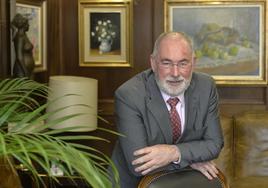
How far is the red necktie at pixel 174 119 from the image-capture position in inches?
99.2

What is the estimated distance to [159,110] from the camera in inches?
97.9

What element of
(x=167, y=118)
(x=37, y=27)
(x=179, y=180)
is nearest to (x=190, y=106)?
(x=167, y=118)

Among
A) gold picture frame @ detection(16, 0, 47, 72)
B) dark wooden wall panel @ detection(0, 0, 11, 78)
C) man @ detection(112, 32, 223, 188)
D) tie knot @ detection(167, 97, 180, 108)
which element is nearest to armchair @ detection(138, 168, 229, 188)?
man @ detection(112, 32, 223, 188)

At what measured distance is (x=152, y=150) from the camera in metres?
2.33

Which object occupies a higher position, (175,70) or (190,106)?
(175,70)

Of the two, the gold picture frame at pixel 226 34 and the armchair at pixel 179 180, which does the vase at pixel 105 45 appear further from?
the armchair at pixel 179 180

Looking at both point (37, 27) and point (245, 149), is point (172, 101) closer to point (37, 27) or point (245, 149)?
point (245, 149)

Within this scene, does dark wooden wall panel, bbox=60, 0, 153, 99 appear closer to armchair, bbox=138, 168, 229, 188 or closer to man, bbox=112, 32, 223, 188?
man, bbox=112, 32, 223, 188

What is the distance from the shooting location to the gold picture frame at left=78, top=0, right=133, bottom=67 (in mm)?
4527

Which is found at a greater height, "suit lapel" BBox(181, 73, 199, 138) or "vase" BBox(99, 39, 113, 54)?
"vase" BBox(99, 39, 113, 54)

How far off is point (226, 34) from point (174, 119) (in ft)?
6.84

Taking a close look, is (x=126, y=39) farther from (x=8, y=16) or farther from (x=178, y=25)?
(x=8, y=16)

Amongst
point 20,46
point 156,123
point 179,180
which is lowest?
point 179,180

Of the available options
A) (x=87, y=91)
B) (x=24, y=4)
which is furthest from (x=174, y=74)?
(x=24, y=4)
